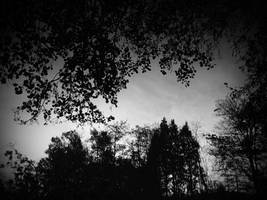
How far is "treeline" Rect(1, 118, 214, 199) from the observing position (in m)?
18.2

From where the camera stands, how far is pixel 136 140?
34.7 metres

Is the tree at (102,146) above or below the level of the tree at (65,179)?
above

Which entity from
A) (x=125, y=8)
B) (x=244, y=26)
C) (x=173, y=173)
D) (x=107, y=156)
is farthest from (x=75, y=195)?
(x=173, y=173)

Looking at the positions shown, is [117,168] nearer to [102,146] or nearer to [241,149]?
[102,146]

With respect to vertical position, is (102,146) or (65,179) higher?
(102,146)

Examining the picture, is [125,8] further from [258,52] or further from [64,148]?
[64,148]

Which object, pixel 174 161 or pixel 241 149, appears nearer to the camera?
pixel 241 149

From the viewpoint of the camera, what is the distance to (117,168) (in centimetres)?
2828

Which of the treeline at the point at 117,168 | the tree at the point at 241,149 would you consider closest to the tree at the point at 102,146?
the treeline at the point at 117,168

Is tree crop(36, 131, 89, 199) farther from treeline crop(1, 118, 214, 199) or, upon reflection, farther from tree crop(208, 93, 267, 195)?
tree crop(208, 93, 267, 195)

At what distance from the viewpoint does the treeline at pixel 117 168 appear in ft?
59.7

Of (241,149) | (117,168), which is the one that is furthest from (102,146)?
(241,149)

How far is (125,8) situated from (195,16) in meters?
2.53

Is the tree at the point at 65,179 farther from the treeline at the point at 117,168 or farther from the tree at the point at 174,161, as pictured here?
the tree at the point at 174,161
